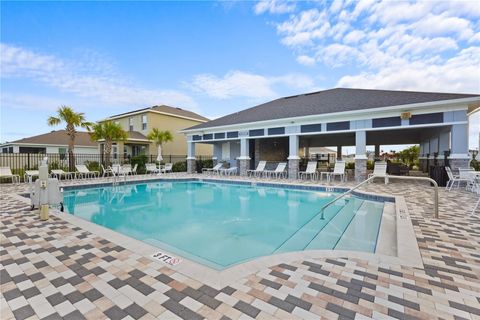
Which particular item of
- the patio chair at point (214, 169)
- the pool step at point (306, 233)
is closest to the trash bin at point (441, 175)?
the pool step at point (306, 233)

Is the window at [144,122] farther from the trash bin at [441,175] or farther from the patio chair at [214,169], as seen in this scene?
the trash bin at [441,175]

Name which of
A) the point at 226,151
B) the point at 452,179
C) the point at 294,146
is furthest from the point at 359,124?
the point at 226,151

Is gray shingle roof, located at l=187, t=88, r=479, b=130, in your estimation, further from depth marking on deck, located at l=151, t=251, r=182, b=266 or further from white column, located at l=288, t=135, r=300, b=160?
depth marking on deck, located at l=151, t=251, r=182, b=266

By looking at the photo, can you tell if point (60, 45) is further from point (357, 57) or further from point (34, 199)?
point (357, 57)

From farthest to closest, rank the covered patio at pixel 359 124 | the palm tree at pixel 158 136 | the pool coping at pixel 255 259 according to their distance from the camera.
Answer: the palm tree at pixel 158 136 < the covered patio at pixel 359 124 < the pool coping at pixel 255 259

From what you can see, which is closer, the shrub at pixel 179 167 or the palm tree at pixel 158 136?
the palm tree at pixel 158 136

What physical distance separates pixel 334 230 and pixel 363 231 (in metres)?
0.61

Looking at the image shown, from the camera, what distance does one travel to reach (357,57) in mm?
13047

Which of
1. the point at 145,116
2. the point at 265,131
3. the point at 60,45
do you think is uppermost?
the point at 60,45

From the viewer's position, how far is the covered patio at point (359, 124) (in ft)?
31.4


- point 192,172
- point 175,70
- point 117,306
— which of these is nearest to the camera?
point 117,306

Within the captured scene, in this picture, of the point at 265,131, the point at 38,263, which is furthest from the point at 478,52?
the point at 38,263

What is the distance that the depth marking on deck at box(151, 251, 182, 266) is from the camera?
2.94 m

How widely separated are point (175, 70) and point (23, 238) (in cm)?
1476
